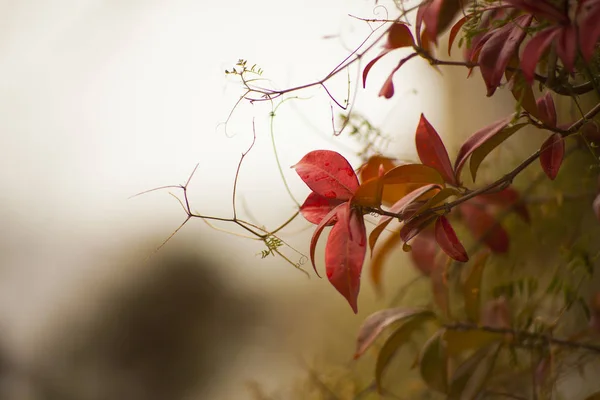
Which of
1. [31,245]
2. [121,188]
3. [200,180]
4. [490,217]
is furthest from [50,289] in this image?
[490,217]

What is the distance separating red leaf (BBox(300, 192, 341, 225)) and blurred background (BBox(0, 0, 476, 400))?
1.67 feet

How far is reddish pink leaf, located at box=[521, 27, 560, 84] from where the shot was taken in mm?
258

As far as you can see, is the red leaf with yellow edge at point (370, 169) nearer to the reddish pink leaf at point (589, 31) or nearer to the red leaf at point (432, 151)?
the red leaf at point (432, 151)

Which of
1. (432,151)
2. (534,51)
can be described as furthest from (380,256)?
(534,51)

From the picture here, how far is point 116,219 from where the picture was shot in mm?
913

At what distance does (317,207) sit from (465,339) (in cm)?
19

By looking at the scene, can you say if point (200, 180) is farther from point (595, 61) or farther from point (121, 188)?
point (595, 61)

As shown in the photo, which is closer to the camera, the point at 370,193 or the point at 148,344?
the point at 370,193

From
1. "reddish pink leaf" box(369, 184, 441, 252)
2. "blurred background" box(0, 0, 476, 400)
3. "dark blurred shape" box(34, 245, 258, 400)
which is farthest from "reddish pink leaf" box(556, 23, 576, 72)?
"dark blurred shape" box(34, 245, 258, 400)

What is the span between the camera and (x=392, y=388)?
84cm

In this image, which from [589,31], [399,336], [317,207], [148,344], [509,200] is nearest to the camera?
[589,31]

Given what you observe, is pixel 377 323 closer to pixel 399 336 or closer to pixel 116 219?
pixel 399 336

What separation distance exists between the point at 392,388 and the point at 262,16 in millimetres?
617

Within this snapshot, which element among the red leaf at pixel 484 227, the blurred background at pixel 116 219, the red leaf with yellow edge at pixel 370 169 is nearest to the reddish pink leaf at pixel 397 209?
the red leaf with yellow edge at pixel 370 169
